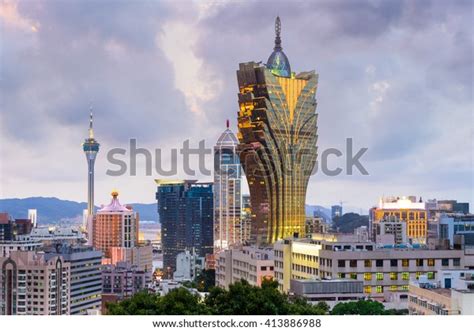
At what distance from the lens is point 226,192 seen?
58.3 m

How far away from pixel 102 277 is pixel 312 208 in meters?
11.1

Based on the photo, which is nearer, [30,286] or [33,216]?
[30,286]

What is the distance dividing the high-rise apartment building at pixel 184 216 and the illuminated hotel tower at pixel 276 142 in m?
14.0

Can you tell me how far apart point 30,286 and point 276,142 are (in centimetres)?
1281

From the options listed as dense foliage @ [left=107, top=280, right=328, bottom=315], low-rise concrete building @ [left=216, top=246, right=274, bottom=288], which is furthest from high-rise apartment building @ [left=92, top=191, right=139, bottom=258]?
dense foliage @ [left=107, top=280, right=328, bottom=315]

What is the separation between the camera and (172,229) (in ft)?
192

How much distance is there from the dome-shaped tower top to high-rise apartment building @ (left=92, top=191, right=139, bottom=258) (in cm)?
1833

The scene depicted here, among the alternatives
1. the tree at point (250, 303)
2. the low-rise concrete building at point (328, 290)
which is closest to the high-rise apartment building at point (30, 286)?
the low-rise concrete building at point (328, 290)

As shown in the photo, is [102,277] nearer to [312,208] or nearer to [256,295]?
[312,208]

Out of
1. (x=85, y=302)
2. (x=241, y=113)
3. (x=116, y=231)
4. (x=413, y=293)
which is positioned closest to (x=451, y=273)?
(x=413, y=293)

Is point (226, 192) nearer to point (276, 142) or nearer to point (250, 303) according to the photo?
point (276, 142)

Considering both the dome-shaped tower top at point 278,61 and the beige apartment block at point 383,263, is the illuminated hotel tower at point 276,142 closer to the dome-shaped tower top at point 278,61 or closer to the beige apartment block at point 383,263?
the dome-shaped tower top at point 278,61

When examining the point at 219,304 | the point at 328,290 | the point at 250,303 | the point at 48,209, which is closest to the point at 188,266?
the point at 48,209

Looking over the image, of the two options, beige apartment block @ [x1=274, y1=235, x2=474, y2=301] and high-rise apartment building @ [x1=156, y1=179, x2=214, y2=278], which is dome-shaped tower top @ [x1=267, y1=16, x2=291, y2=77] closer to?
high-rise apartment building @ [x1=156, y1=179, x2=214, y2=278]
